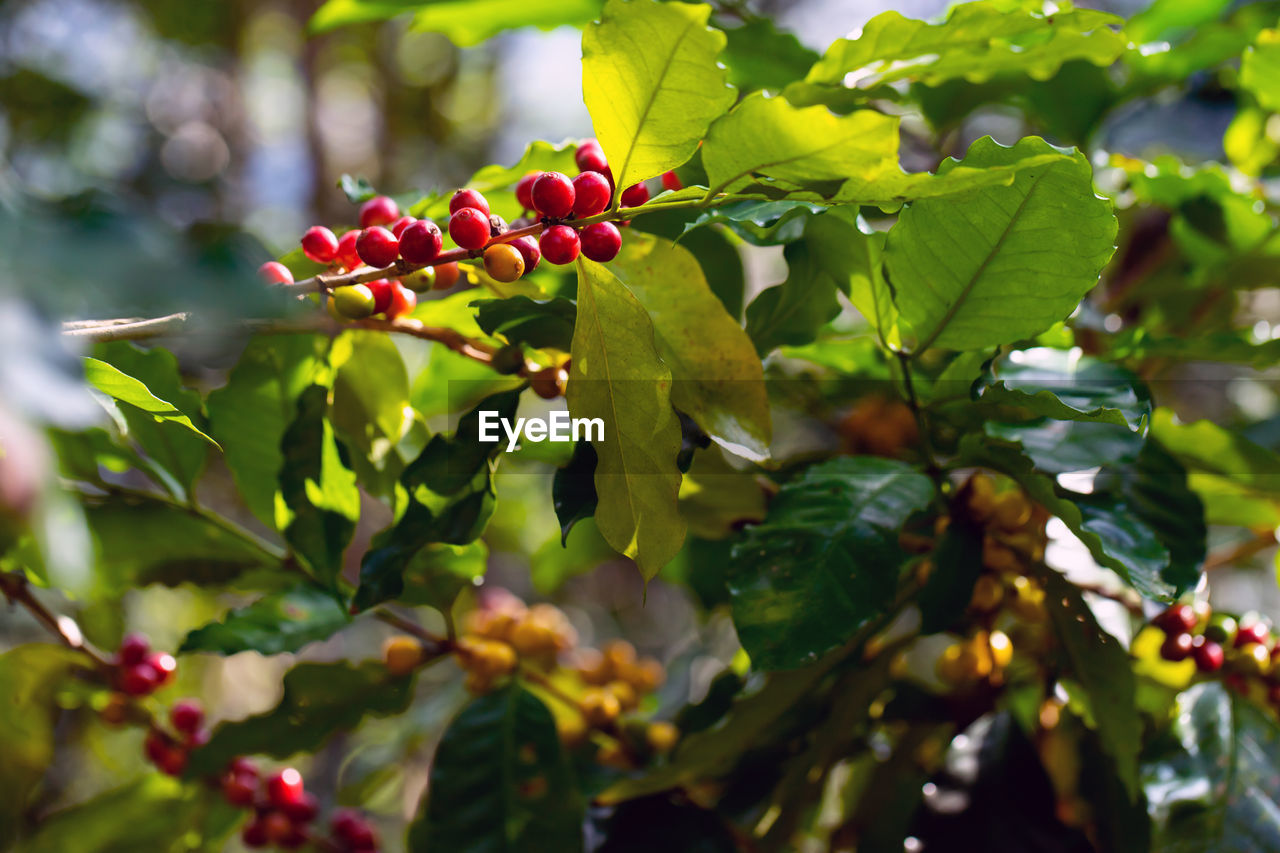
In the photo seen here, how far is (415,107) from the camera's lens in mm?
4262

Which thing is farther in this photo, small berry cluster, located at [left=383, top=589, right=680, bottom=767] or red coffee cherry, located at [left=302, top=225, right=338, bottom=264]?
small berry cluster, located at [left=383, top=589, right=680, bottom=767]

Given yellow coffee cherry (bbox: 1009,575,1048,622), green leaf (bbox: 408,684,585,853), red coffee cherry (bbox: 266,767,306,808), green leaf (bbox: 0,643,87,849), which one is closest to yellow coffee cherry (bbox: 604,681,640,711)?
green leaf (bbox: 408,684,585,853)

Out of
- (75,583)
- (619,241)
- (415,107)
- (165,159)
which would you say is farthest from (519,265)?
(165,159)

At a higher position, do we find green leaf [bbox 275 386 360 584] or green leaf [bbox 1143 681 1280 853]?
green leaf [bbox 275 386 360 584]

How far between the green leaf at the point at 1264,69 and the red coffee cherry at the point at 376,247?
855 mm

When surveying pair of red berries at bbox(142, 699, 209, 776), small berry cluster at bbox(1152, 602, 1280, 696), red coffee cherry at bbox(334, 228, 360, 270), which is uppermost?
red coffee cherry at bbox(334, 228, 360, 270)

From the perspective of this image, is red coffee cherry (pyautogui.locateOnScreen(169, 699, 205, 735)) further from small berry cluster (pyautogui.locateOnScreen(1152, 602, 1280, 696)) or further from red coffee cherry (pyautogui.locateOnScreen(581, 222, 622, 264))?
small berry cluster (pyautogui.locateOnScreen(1152, 602, 1280, 696))

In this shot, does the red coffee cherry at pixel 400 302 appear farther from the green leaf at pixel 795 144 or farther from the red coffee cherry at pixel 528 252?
the green leaf at pixel 795 144

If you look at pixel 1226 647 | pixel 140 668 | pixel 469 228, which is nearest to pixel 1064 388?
pixel 1226 647

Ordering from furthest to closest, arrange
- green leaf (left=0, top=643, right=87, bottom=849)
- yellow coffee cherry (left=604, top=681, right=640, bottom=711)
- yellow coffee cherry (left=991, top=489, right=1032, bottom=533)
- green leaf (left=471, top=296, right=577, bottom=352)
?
yellow coffee cherry (left=604, top=681, right=640, bottom=711) < green leaf (left=0, top=643, right=87, bottom=849) < yellow coffee cherry (left=991, top=489, right=1032, bottom=533) < green leaf (left=471, top=296, right=577, bottom=352)

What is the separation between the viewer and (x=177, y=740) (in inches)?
36.0

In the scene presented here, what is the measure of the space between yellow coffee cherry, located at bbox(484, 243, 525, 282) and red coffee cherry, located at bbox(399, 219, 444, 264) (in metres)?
0.03

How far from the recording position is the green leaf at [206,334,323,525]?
73 cm

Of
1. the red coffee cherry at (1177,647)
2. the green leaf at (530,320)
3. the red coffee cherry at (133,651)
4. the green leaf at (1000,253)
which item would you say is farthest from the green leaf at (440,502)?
the red coffee cherry at (1177,647)
